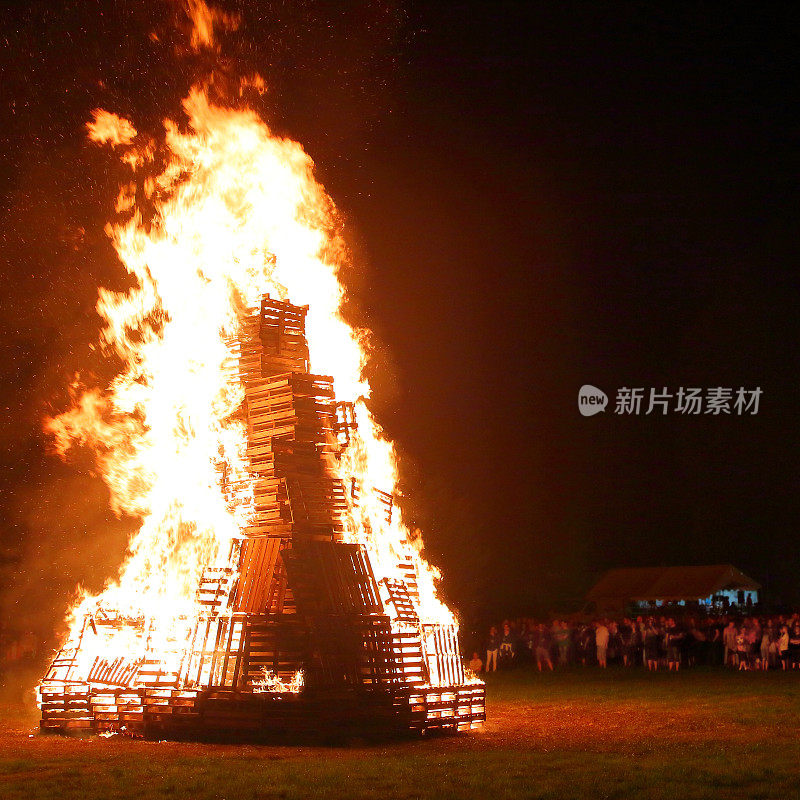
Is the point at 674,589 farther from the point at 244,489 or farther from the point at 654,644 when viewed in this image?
the point at 244,489

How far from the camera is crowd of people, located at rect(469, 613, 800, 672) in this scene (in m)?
24.5

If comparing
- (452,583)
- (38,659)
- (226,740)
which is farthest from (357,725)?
(452,583)

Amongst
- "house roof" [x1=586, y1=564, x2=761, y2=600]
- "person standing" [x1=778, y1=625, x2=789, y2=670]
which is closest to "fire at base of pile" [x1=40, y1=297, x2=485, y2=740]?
"person standing" [x1=778, y1=625, x2=789, y2=670]

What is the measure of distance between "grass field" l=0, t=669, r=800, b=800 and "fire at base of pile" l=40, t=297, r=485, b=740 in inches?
16.4

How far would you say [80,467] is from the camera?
30.6 meters

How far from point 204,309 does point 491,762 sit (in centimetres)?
727

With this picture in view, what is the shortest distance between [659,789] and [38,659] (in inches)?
935

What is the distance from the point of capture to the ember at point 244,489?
12.8 meters

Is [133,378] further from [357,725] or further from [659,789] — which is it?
[659,789]

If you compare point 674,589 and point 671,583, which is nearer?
point 674,589

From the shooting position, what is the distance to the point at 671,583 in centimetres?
5525

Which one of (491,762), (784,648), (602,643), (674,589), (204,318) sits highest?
(674,589)

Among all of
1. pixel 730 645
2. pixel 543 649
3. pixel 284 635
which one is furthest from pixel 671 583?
pixel 284 635

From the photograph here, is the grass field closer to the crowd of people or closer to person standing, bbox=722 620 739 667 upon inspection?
the crowd of people
